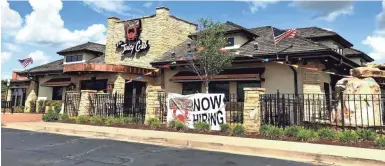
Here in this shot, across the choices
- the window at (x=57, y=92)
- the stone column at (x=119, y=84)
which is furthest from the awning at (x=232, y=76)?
the window at (x=57, y=92)

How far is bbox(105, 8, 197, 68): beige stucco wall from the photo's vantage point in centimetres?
2394

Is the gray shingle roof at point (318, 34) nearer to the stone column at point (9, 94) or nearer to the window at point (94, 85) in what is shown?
the window at point (94, 85)

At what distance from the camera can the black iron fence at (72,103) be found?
765 inches

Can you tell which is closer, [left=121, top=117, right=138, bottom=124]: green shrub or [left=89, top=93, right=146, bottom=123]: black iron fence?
[left=121, top=117, right=138, bottom=124]: green shrub

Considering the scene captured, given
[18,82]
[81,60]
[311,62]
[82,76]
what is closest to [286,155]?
[311,62]

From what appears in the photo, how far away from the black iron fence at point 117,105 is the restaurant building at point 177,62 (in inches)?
143

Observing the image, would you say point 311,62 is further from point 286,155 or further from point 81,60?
point 81,60

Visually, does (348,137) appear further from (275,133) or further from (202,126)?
(202,126)

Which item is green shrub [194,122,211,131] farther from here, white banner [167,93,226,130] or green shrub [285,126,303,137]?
green shrub [285,126,303,137]

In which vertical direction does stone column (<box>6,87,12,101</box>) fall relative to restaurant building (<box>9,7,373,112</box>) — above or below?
below

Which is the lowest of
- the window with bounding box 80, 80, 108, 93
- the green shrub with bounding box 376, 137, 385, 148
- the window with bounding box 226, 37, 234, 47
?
the green shrub with bounding box 376, 137, 385, 148

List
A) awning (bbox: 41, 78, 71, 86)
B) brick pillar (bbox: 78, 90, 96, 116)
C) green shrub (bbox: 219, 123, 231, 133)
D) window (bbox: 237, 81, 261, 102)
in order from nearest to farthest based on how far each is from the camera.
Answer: green shrub (bbox: 219, 123, 231, 133), brick pillar (bbox: 78, 90, 96, 116), window (bbox: 237, 81, 261, 102), awning (bbox: 41, 78, 71, 86)

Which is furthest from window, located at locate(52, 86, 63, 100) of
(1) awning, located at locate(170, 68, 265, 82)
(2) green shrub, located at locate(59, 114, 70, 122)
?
(1) awning, located at locate(170, 68, 265, 82)

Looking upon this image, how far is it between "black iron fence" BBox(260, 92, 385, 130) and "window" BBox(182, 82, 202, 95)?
775 centimetres
